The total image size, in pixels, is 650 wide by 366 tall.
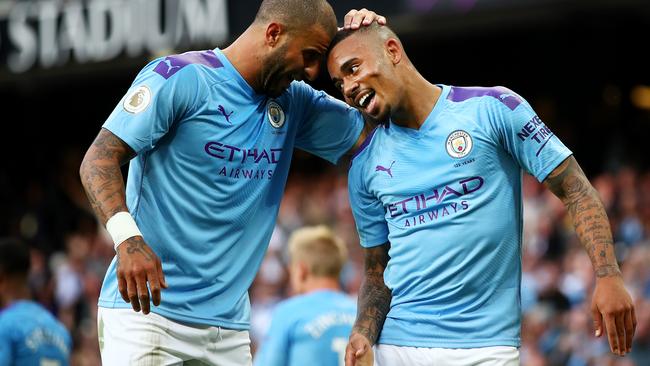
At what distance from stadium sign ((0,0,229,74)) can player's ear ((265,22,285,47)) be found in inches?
287

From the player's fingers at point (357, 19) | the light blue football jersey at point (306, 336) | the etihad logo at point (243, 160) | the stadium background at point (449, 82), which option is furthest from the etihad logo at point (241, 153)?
the stadium background at point (449, 82)

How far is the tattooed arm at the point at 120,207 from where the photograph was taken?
380 centimetres

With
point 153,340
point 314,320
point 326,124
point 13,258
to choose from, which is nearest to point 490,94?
point 326,124

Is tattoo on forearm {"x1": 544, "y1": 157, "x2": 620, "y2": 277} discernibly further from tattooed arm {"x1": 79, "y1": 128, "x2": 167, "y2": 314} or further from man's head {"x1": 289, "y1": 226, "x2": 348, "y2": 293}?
man's head {"x1": 289, "y1": 226, "x2": 348, "y2": 293}

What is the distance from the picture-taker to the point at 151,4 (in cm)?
1207

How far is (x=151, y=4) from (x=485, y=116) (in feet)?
27.6

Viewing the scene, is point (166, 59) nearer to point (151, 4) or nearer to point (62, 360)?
point (62, 360)

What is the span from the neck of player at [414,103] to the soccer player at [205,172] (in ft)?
1.11

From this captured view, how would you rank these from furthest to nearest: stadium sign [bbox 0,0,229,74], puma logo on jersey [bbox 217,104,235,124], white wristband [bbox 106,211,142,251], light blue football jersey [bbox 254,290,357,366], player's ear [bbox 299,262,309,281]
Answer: stadium sign [bbox 0,0,229,74] → player's ear [bbox 299,262,309,281] → light blue football jersey [bbox 254,290,357,366] → puma logo on jersey [bbox 217,104,235,124] → white wristband [bbox 106,211,142,251]

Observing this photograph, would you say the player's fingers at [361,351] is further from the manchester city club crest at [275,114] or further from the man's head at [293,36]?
the man's head at [293,36]

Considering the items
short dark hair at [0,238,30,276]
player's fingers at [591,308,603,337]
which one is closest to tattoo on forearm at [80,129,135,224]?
player's fingers at [591,308,603,337]

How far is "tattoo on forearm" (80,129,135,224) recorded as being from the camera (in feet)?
13.0

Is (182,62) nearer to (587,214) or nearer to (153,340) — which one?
(153,340)

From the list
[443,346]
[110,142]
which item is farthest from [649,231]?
[110,142]
